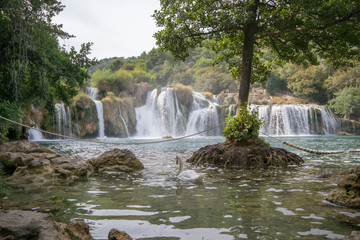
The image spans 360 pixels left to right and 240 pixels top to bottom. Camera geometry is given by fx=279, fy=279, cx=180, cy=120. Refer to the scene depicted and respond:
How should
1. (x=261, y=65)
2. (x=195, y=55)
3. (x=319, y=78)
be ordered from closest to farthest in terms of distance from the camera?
(x=261, y=65)
(x=319, y=78)
(x=195, y=55)

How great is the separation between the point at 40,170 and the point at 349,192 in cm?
713

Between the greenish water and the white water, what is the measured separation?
32.4 m

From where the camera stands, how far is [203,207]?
4668 mm

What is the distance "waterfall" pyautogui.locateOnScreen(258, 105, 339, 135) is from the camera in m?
38.2

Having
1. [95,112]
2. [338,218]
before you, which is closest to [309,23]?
[338,218]

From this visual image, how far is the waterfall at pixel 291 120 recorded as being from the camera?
38.2 meters

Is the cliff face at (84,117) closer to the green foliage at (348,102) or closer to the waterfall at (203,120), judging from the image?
the waterfall at (203,120)

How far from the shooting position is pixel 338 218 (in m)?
3.99

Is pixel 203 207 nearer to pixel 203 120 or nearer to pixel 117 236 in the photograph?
pixel 117 236

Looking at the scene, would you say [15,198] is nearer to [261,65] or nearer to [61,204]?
[61,204]

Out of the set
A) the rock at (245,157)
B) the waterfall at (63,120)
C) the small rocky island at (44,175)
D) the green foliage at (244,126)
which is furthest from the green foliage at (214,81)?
the small rocky island at (44,175)

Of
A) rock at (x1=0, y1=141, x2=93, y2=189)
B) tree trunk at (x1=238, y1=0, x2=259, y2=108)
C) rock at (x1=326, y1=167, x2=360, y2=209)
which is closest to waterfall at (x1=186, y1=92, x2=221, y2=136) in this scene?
tree trunk at (x1=238, y1=0, x2=259, y2=108)

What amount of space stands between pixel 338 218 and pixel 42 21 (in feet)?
40.0

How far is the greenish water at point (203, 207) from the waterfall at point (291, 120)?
32394mm
